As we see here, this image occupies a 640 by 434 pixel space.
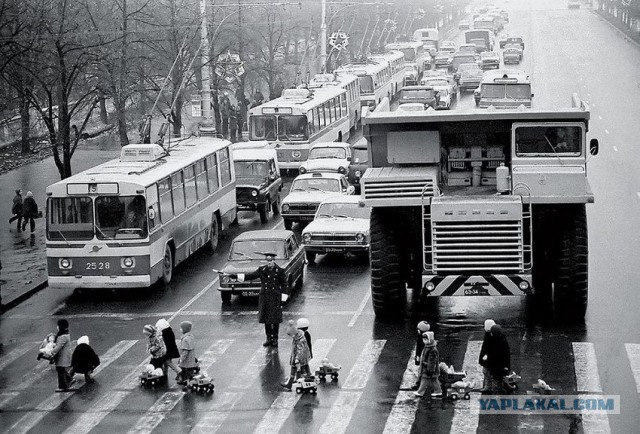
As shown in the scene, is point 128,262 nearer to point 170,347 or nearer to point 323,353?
point 323,353

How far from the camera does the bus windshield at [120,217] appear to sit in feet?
86.9

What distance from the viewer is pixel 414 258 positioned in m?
23.4

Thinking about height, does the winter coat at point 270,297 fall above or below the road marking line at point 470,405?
above

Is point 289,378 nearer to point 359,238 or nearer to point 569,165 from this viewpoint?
point 569,165

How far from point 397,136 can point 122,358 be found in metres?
6.43

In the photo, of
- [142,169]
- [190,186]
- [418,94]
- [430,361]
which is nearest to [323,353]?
[430,361]

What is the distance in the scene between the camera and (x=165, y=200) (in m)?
28.3

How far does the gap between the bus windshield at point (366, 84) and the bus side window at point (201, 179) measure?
34.5 m

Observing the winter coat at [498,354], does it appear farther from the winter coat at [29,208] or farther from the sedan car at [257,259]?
the winter coat at [29,208]

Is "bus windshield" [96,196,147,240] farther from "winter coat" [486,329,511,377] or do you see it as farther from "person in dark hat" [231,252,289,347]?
"winter coat" [486,329,511,377]

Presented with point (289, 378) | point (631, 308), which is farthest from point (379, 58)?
point (289, 378)

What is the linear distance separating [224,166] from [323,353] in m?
14.2

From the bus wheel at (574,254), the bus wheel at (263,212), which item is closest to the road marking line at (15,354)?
the bus wheel at (574,254)

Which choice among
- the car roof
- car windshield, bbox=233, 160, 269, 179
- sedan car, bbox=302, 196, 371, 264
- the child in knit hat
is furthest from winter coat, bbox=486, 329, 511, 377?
car windshield, bbox=233, 160, 269, 179
